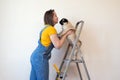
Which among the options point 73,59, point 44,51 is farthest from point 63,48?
point 44,51

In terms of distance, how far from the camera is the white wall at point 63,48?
2922 mm

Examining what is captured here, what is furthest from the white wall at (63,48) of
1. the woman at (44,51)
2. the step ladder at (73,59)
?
the woman at (44,51)

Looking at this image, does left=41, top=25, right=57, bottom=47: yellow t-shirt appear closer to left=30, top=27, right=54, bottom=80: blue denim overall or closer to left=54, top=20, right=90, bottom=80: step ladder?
left=30, top=27, right=54, bottom=80: blue denim overall

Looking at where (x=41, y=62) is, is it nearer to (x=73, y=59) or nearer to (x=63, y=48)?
(x=73, y=59)

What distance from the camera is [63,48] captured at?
3135 mm

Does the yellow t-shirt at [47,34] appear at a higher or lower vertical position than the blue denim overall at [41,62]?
higher

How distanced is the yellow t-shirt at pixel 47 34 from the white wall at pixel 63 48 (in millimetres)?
412

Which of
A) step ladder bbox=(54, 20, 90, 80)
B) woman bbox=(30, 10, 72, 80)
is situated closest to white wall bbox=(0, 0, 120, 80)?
step ladder bbox=(54, 20, 90, 80)

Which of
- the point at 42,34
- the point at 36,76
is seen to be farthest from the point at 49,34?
the point at 36,76

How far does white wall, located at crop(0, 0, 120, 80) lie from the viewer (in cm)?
292

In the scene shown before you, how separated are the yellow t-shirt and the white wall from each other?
41cm

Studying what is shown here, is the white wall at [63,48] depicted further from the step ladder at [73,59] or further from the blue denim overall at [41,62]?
the blue denim overall at [41,62]
